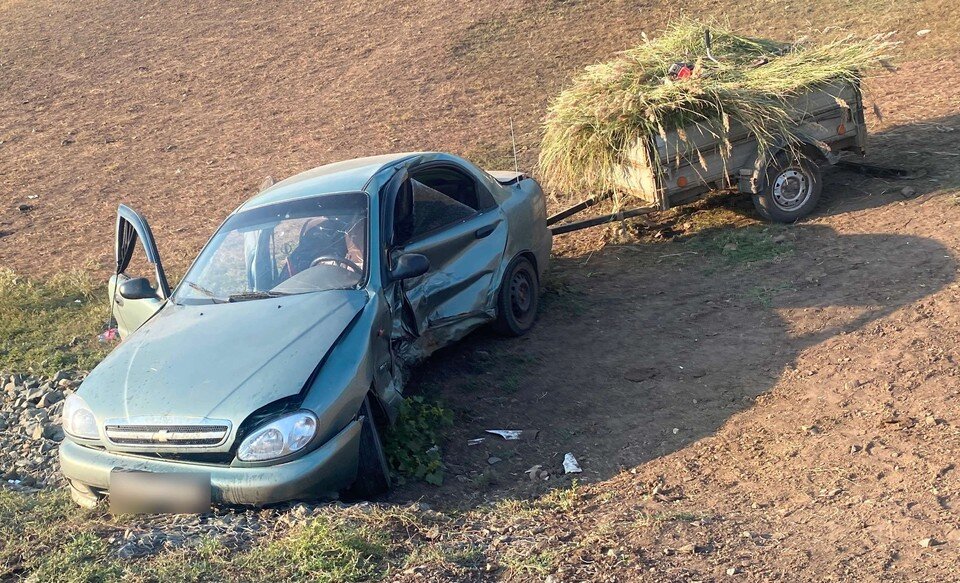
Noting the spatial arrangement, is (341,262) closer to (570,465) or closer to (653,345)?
(570,465)

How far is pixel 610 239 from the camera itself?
30.9 feet

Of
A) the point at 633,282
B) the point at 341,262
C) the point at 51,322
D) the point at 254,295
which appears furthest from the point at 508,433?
the point at 51,322

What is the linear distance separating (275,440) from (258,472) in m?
0.17

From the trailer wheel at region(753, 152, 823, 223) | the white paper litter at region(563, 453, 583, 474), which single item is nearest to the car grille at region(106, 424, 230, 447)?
the white paper litter at region(563, 453, 583, 474)

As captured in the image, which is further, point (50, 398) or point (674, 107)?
point (674, 107)

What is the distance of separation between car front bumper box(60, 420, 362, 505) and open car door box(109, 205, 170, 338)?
4.92ft

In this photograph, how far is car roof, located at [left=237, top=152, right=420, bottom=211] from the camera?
6.25 metres

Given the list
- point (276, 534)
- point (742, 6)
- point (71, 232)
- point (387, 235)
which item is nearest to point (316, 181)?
point (387, 235)

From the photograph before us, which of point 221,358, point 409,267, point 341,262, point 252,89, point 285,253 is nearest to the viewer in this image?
point 221,358

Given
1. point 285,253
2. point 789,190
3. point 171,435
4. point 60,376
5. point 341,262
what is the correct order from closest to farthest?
point 171,435, point 341,262, point 285,253, point 60,376, point 789,190

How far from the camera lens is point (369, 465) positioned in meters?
Answer: 4.90

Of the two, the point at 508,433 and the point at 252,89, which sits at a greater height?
the point at 252,89

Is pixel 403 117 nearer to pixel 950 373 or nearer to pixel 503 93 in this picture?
pixel 503 93

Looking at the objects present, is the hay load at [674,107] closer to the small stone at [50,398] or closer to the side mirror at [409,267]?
the side mirror at [409,267]
